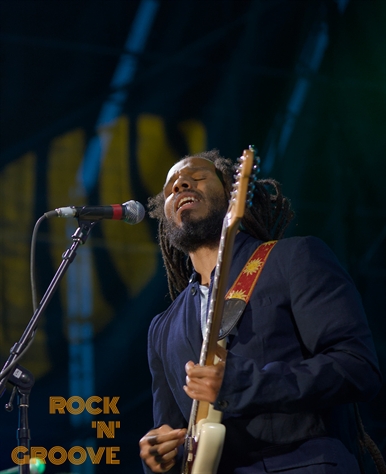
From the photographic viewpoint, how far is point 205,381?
1.79 meters

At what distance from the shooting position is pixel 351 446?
1976mm

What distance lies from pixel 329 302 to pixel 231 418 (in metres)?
0.48

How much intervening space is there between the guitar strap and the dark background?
2.20 m

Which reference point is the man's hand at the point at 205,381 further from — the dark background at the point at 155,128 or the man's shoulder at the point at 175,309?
the dark background at the point at 155,128

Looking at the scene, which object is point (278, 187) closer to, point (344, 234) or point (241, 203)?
A: point (241, 203)

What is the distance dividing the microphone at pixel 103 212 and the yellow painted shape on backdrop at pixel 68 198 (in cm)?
178

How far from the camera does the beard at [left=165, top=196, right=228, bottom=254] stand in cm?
250

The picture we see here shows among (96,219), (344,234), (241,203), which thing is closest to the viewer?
(241,203)

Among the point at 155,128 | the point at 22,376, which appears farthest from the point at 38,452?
the point at 155,128

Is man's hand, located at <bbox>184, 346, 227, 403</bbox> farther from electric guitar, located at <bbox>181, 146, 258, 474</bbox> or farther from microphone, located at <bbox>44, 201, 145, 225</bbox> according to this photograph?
microphone, located at <bbox>44, 201, 145, 225</bbox>

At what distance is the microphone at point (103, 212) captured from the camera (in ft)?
8.15

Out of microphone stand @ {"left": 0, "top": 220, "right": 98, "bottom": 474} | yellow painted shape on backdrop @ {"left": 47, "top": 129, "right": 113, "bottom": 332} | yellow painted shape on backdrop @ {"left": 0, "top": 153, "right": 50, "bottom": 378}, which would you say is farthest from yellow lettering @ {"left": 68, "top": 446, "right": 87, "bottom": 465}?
microphone stand @ {"left": 0, "top": 220, "right": 98, "bottom": 474}

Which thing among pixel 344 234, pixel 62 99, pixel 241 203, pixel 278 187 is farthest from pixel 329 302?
pixel 62 99

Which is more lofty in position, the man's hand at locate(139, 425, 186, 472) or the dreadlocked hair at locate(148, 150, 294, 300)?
the dreadlocked hair at locate(148, 150, 294, 300)
